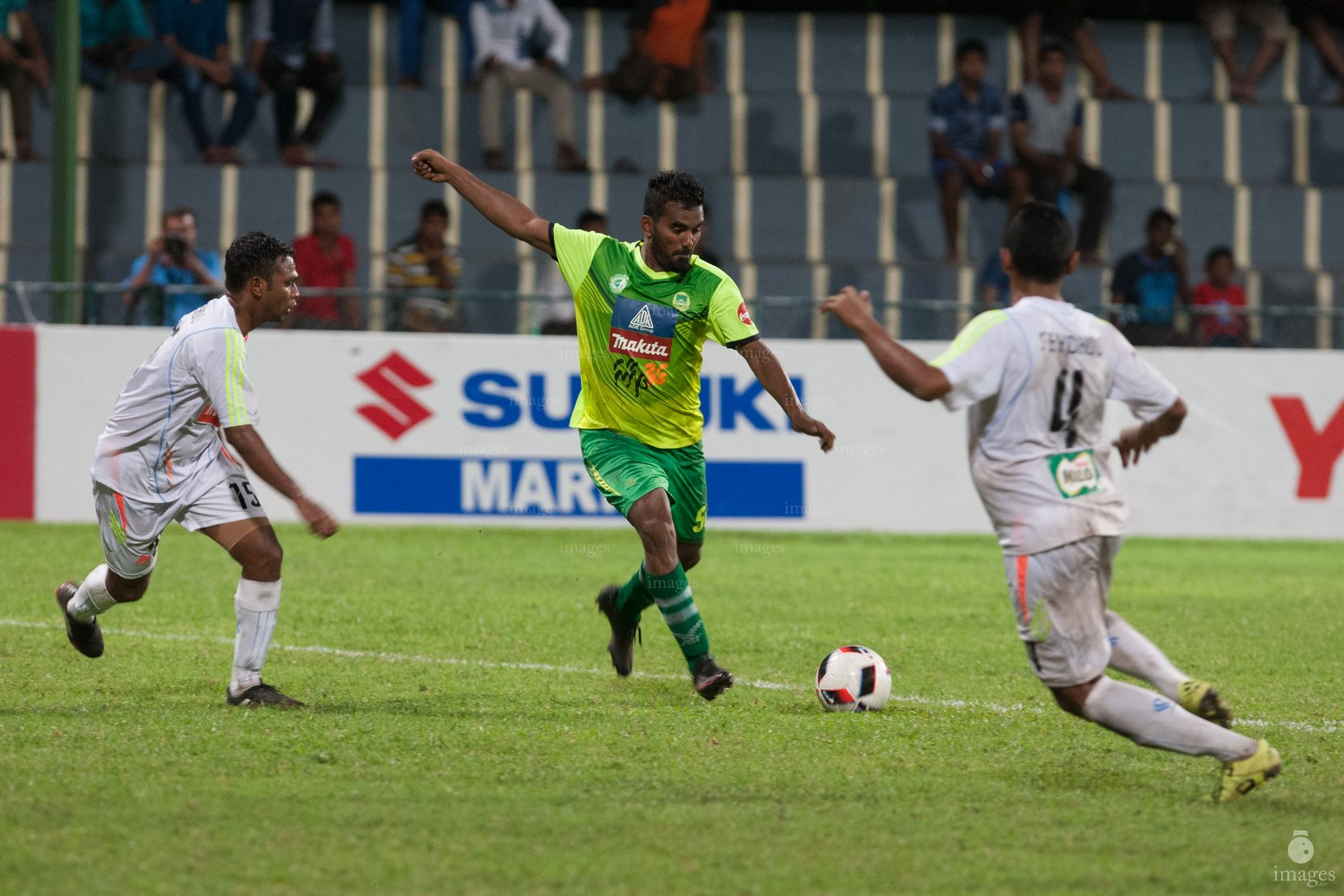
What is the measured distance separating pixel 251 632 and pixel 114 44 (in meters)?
13.1

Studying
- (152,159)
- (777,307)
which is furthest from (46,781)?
(152,159)

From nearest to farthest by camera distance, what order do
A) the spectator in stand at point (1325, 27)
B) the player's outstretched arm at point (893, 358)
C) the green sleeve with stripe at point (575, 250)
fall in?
the player's outstretched arm at point (893, 358)
the green sleeve with stripe at point (575, 250)
the spectator in stand at point (1325, 27)

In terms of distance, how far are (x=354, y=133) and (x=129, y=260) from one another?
9.46 ft

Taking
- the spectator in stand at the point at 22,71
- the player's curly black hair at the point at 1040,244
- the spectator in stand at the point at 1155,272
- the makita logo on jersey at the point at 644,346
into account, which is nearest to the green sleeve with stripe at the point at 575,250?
the makita logo on jersey at the point at 644,346

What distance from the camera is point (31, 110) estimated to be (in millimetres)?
17766

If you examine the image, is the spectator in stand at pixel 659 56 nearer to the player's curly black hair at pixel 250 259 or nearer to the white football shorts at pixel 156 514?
the player's curly black hair at pixel 250 259

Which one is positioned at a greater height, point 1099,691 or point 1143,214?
point 1143,214

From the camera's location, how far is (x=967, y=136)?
18.2 meters

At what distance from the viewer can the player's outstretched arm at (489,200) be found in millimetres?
7121

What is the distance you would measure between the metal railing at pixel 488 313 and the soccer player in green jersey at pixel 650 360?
6934 mm

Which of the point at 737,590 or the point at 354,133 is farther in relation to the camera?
the point at 354,133

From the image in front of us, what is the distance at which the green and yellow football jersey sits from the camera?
23.6 feet

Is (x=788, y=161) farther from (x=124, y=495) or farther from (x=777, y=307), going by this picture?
(x=124, y=495)

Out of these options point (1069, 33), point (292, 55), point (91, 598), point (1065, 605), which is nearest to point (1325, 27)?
point (1069, 33)
